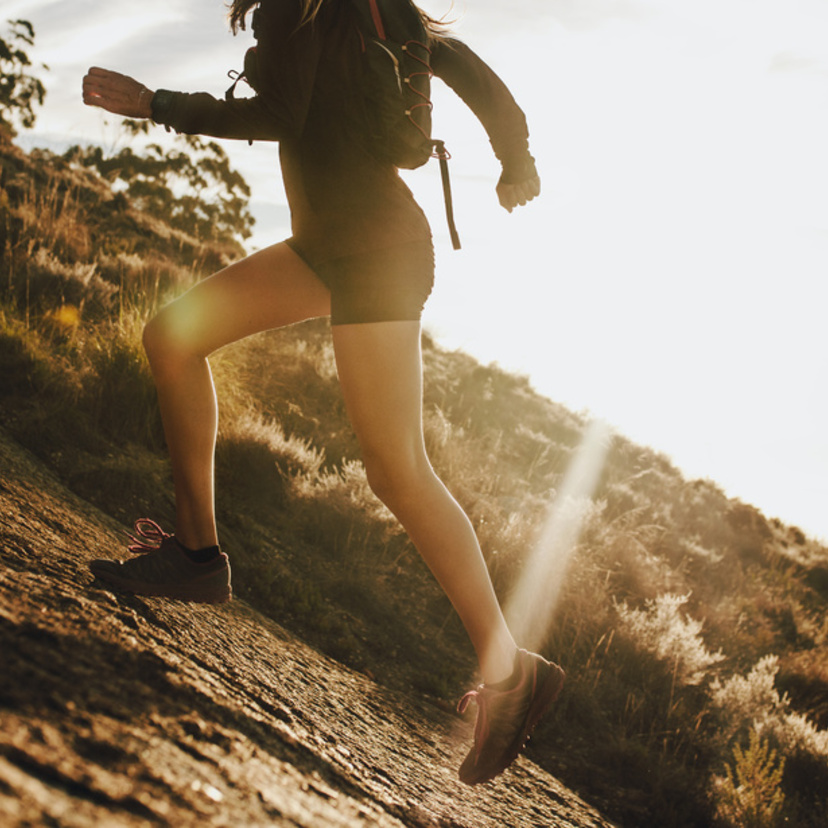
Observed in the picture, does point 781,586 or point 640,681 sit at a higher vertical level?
point 781,586

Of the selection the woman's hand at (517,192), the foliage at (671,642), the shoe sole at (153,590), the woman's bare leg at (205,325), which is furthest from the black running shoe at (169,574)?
the foliage at (671,642)

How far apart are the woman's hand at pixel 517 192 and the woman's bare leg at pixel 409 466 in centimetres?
66

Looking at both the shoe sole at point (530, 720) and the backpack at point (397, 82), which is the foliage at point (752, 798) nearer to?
the shoe sole at point (530, 720)

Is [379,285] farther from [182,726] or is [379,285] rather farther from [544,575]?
[544,575]

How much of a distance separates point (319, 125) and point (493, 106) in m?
0.59

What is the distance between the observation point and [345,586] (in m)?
4.15

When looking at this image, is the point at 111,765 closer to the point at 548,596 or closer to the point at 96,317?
the point at 548,596

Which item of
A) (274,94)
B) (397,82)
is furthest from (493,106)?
(274,94)

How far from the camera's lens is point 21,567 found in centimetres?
167

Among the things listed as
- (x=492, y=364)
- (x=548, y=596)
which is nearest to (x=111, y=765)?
(x=548, y=596)

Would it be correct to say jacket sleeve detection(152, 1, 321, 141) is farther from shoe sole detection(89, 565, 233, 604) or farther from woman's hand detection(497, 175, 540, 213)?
shoe sole detection(89, 565, 233, 604)

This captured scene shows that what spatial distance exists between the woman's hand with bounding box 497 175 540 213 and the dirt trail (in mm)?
1616

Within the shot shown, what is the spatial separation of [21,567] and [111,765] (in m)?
0.91

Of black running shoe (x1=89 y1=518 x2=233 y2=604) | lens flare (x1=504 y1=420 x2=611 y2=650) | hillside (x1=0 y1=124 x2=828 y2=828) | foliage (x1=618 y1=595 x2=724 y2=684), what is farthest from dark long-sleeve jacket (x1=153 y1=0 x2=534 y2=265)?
foliage (x1=618 y1=595 x2=724 y2=684)
